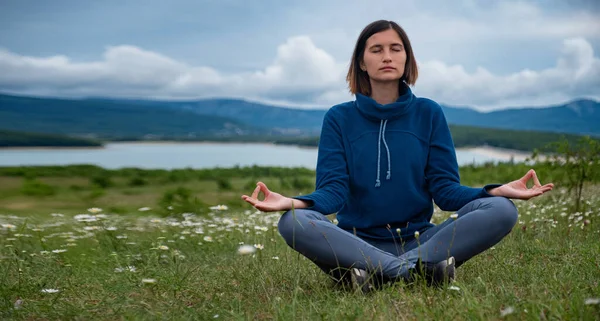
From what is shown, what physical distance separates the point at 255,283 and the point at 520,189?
6.11ft

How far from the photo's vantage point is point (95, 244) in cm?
585

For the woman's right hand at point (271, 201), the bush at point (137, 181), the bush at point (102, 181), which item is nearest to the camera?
the woman's right hand at point (271, 201)

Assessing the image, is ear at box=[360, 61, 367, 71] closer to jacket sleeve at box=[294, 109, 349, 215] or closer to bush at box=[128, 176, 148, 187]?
jacket sleeve at box=[294, 109, 349, 215]

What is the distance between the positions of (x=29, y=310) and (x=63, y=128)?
426 feet

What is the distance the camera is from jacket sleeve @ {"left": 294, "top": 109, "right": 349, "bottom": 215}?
377 centimetres

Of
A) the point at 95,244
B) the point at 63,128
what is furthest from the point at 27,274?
the point at 63,128

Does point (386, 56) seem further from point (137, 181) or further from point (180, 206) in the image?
point (137, 181)

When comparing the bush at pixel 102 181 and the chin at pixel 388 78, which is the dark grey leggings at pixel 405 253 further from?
the bush at pixel 102 181

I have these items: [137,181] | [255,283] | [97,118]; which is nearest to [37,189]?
[137,181]

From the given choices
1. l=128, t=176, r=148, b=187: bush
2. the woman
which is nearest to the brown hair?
the woman

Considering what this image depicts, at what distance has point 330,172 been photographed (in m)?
3.90

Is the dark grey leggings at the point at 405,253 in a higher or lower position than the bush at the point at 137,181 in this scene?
higher

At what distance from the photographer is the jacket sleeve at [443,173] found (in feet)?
12.8

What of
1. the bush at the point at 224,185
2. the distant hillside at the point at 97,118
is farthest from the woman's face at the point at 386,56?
the distant hillside at the point at 97,118
